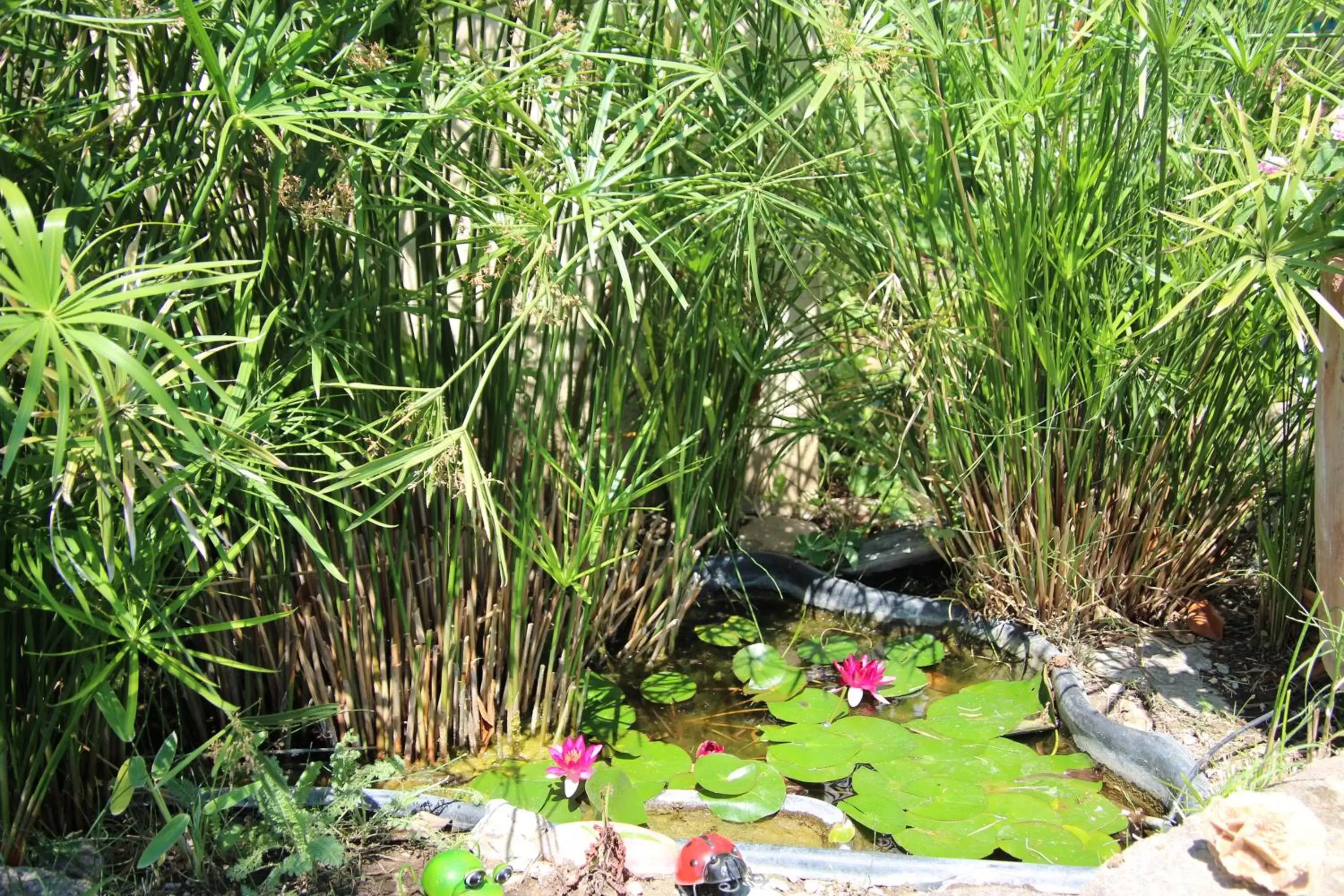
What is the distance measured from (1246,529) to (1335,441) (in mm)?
850

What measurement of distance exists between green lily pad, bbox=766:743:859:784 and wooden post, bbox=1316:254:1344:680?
3.12 ft

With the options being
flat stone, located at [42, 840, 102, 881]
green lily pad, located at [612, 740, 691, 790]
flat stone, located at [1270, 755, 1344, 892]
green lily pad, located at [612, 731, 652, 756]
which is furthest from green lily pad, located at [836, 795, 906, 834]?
flat stone, located at [42, 840, 102, 881]

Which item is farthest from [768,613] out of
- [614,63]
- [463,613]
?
[614,63]

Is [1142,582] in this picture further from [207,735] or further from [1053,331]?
[207,735]

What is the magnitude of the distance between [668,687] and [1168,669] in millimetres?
1155

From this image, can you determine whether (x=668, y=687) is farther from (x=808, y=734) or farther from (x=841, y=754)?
(x=841, y=754)

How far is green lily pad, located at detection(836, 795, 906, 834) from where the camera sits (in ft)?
7.36

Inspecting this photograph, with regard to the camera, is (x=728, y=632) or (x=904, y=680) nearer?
(x=904, y=680)

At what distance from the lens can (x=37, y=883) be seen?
181cm

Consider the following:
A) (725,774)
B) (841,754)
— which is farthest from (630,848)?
(841,754)

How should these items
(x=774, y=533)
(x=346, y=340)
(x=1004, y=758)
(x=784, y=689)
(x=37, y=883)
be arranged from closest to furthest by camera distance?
(x=37, y=883) → (x=346, y=340) → (x=1004, y=758) → (x=784, y=689) → (x=774, y=533)

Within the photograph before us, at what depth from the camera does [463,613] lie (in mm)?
2377

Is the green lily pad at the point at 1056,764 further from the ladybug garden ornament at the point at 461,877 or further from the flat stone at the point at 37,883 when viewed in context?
the flat stone at the point at 37,883

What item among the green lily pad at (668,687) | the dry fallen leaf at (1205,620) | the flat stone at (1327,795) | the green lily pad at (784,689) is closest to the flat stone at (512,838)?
the green lily pad at (668,687)
